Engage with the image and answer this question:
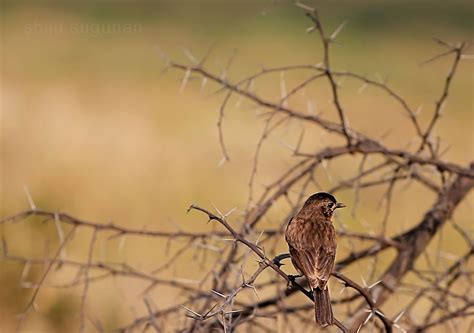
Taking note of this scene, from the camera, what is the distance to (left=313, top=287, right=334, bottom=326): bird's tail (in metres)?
3.18

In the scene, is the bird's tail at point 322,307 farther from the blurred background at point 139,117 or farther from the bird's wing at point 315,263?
the blurred background at point 139,117

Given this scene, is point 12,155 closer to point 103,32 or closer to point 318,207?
point 318,207

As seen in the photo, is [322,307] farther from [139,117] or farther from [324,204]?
[139,117]

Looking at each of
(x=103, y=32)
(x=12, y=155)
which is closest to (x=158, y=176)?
(x=12, y=155)

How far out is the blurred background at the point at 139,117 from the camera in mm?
7133

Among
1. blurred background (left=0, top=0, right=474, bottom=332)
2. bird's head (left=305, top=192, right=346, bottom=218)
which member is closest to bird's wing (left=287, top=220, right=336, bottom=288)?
bird's head (left=305, top=192, right=346, bottom=218)

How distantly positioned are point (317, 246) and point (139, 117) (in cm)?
735

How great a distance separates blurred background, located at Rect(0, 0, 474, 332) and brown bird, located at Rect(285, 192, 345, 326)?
2.14 feet

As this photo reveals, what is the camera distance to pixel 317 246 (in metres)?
3.43

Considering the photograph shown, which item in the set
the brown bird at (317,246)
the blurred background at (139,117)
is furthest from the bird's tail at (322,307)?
the blurred background at (139,117)

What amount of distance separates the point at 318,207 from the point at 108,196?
494cm

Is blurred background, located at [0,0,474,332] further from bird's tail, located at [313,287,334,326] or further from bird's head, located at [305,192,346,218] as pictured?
bird's tail, located at [313,287,334,326]

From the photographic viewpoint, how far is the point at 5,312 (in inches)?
244

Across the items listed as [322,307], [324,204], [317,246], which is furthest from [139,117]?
[322,307]
